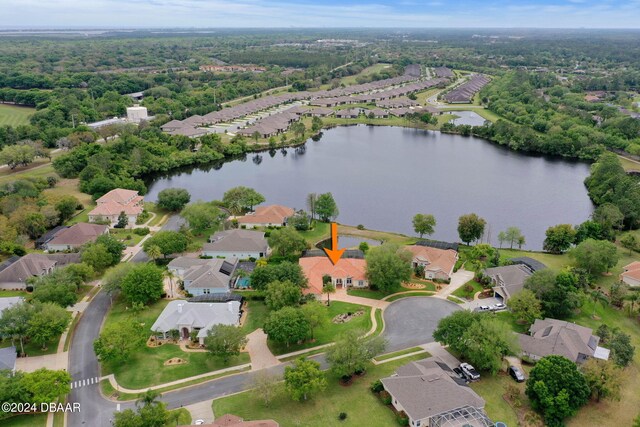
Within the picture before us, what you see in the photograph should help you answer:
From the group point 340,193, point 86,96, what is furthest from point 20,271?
point 86,96

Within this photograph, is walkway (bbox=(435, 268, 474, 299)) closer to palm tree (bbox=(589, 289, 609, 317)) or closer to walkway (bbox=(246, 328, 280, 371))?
palm tree (bbox=(589, 289, 609, 317))

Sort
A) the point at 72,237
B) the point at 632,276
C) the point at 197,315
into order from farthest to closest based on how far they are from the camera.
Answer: the point at 72,237 → the point at 632,276 → the point at 197,315

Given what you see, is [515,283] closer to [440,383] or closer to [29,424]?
[440,383]

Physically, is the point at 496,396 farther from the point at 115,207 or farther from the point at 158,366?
the point at 115,207

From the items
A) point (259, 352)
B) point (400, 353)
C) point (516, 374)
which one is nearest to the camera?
point (516, 374)

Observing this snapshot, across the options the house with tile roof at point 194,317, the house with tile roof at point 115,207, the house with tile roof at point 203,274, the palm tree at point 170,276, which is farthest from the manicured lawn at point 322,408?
the house with tile roof at point 115,207

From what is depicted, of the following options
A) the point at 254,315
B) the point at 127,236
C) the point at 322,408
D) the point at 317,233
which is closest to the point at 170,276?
the point at 254,315

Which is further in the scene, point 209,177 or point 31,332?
point 209,177
